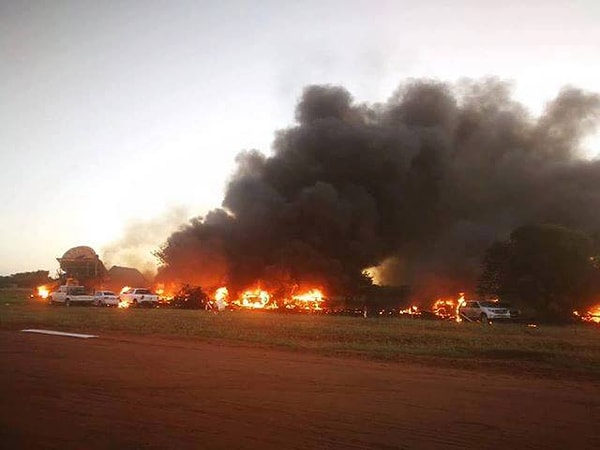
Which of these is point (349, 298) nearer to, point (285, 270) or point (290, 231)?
point (285, 270)

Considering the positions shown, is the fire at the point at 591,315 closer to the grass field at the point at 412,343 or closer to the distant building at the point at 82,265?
the grass field at the point at 412,343

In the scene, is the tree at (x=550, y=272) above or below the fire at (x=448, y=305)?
above

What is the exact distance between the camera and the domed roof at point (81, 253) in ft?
188

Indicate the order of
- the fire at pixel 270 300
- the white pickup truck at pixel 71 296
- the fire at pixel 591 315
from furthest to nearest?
the fire at pixel 270 300, the white pickup truck at pixel 71 296, the fire at pixel 591 315

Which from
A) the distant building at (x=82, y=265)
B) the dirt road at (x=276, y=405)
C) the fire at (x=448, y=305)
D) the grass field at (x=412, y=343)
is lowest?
the dirt road at (x=276, y=405)

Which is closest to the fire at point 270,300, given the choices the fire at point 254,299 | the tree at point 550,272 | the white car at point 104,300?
the fire at point 254,299

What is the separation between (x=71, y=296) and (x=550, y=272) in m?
38.3

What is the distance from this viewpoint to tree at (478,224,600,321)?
39.1 m

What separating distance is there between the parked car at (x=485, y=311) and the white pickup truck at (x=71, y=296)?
30484 mm

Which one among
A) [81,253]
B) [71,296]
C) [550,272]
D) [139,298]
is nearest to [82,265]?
[81,253]

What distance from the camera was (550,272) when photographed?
39.7 meters

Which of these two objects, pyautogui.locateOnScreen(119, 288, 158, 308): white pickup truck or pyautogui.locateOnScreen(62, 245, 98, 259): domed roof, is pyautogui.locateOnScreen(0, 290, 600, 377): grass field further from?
pyautogui.locateOnScreen(62, 245, 98, 259): domed roof

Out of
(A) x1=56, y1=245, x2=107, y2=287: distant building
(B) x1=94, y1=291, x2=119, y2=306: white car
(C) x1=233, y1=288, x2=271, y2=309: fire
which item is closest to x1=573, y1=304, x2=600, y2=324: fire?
(C) x1=233, y1=288, x2=271, y2=309: fire

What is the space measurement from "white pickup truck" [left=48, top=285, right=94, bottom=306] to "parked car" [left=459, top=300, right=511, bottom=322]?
30484 mm
